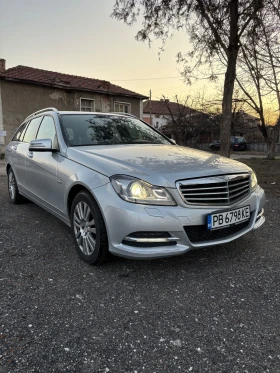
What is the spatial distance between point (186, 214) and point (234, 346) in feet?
3.51

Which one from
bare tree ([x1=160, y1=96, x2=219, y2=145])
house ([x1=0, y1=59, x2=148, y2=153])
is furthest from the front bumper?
bare tree ([x1=160, y1=96, x2=219, y2=145])

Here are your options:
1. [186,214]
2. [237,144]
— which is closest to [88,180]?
[186,214]

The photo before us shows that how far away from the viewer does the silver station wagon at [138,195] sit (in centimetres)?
265

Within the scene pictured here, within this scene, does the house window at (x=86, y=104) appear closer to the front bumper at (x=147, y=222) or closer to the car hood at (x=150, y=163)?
the car hood at (x=150, y=163)

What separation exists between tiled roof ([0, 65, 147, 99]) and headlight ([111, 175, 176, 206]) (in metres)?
17.0

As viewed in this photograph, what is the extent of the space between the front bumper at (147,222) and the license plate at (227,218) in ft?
0.22

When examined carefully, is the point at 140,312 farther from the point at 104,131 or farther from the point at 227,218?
the point at 104,131

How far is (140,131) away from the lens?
4520mm

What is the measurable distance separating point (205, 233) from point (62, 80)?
63.1ft

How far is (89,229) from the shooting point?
3047 mm

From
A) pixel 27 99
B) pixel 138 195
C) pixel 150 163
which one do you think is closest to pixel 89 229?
pixel 138 195

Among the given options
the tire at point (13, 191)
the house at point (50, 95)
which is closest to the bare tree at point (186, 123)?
the house at point (50, 95)

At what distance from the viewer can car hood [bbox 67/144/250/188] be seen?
9.13ft

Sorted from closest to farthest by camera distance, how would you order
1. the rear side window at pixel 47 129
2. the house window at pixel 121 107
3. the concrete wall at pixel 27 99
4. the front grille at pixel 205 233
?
1. the front grille at pixel 205 233
2. the rear side window at pixel 47 129
3. the concrete wall at pixel 27 99
4. the house window at pixel 121 107
